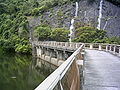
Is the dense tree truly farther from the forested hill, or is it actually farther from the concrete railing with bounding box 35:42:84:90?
the concrete railing with bounding box 35:42:84:90

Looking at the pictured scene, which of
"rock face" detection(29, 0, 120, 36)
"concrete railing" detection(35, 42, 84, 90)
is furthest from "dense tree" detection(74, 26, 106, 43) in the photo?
"concrete railing" detection(35, 42, 84, 90)

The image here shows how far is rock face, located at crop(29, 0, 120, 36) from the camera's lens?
189 ft

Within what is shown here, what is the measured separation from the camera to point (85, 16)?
193 feet

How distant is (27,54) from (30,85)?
A: 31281 millimetres

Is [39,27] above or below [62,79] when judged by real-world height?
above

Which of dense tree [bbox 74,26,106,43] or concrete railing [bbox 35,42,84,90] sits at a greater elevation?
dense tree [bbox 74,26,106,43]

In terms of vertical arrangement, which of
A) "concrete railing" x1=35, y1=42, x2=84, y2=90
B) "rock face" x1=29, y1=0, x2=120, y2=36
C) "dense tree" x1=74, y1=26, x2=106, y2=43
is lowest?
"concrete railing" x1=35, y1=42, x2=84, y2=90

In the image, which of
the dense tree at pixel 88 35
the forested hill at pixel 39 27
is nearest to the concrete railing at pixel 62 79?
the dense tree at pixel 88 35

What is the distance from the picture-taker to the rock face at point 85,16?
57491 millimetres

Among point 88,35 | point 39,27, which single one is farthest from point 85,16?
point 88,35

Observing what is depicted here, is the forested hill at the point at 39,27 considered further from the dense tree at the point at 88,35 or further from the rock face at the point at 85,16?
the dense tree at the point at 88,35

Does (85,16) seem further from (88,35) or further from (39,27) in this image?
(88,35)

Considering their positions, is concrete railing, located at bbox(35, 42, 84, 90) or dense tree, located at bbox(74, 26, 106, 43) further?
dense tree, located at bbox(74, 26, 106, 43)


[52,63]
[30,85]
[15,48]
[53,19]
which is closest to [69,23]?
[53,19]
